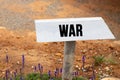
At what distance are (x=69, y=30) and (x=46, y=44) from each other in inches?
125

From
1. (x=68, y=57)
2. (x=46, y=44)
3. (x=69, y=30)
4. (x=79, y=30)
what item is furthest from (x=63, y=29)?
(x=46, y=44)

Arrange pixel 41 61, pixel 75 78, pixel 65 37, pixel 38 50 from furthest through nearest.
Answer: pixel 38 50, pixel 41 61, pixel 75 78, pixel 65 37

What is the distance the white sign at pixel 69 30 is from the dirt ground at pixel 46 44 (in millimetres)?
2147

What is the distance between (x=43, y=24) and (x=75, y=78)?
184 centimetres

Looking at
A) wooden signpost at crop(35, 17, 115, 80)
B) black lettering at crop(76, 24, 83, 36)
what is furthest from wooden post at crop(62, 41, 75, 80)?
black lettering at crop(76, 24, 83, 36)

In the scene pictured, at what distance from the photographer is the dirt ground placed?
6.00 meters

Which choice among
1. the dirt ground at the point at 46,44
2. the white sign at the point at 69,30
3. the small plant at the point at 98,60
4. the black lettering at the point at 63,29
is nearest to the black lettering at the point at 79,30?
the white sign at the point at 69,30

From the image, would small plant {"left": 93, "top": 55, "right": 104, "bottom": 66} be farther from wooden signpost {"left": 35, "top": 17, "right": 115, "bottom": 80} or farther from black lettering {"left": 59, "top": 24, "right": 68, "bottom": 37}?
black lettering {"left": 59, "top": 24, "right": 68, "bottom": 37}

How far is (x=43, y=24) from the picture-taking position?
3625 millimetres

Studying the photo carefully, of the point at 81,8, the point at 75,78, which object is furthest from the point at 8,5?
the point at 75,78

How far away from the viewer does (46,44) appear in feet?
22.2

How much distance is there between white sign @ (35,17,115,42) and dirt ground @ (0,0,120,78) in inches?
84.5

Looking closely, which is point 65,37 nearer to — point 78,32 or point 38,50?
point 78,32

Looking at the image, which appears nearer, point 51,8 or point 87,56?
point 87,56
